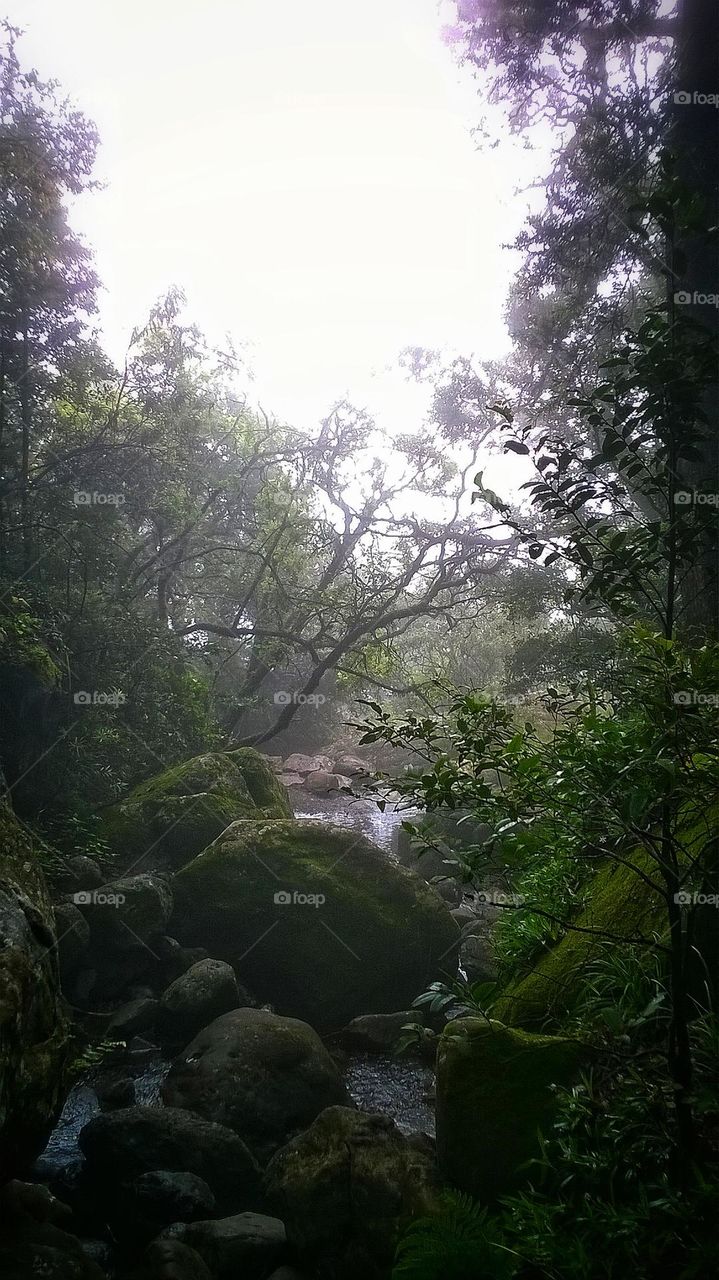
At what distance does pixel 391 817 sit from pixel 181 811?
7.46 meters

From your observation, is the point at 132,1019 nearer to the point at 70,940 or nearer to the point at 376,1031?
the point at 70,940

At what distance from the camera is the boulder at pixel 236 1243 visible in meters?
3.30

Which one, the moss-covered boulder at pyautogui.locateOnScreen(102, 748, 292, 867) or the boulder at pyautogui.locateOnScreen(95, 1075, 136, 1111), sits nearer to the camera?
the boulder at pyautogui.locateOnScreen(95, 1075, 136, 1111)

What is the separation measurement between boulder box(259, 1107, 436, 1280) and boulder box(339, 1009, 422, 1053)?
2.32 m

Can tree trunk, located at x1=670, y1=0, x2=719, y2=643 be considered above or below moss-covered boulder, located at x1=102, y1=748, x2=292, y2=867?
above

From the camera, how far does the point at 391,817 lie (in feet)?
51.4

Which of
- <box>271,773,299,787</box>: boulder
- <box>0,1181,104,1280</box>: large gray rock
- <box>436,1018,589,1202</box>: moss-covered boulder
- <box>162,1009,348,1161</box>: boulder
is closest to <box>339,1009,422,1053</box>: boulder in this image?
<box>162,1009,348,1161</box>: boulder

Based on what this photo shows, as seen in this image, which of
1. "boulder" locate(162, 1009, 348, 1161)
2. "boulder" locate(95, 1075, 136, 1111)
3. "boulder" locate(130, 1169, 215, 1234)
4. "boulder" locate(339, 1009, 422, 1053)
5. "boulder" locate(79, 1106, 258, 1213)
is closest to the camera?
"boulder" locate(130, 1169, 215, 1234)

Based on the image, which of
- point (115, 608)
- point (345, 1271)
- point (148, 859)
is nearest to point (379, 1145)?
point (345, 1271)

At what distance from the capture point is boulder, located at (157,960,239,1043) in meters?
5.73

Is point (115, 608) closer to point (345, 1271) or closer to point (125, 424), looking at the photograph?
point (125, 424)

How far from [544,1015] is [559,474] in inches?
114

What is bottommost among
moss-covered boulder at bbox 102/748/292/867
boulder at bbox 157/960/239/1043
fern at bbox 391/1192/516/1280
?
boulder at bbox 157/960/239/1043

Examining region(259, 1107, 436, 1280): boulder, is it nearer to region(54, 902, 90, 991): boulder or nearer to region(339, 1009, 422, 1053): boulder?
region(339, 1009, 422, 1053): boulder
